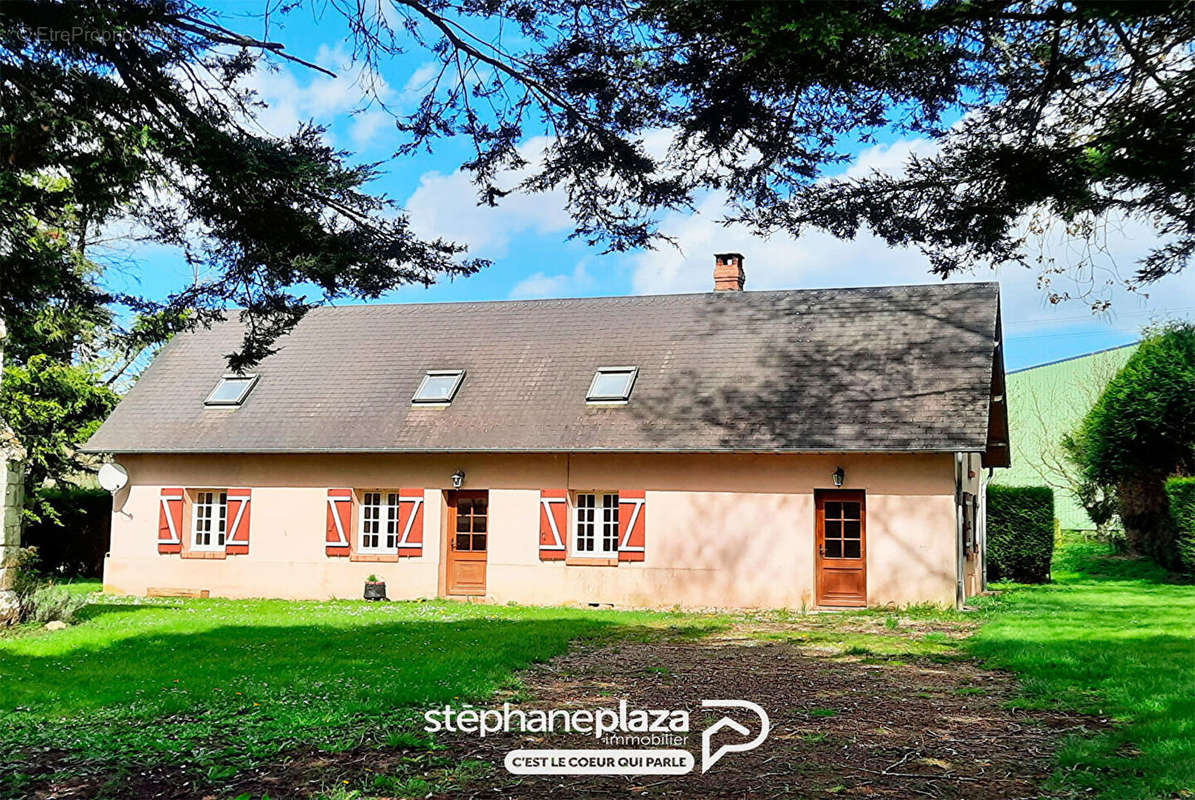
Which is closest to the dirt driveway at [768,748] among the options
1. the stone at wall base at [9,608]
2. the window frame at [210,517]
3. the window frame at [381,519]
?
the stone at wall base at [9,608]

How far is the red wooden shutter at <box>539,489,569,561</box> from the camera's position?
16.8m

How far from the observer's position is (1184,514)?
1794 cm

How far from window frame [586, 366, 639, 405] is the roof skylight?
6476 millimetres

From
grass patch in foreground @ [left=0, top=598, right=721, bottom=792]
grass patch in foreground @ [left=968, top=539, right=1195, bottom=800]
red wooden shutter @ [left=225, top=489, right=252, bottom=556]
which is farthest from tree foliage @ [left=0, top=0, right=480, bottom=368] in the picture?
red wooden shutter @ [left=225, top=489, right=252, bottom=556]

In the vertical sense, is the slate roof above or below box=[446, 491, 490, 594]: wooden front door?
above

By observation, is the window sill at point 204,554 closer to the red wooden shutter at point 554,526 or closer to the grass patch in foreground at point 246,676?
the grass patch in foreground at point 246,676

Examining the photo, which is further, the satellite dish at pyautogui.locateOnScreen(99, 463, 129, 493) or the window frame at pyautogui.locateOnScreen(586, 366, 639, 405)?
the satellite dish at pyautogui.locateOnScreen(99, 463, 129, 493)

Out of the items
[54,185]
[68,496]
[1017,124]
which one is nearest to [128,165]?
[54,185]

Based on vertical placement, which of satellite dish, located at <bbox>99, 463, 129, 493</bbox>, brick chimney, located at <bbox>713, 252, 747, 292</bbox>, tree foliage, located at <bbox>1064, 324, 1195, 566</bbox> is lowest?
satellite dish, located at <bbox>99, 463, 129, 493</bbox>

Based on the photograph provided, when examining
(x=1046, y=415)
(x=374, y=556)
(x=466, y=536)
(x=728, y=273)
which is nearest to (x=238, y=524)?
(x=374, y=556)

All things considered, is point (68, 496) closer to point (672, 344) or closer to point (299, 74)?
point (672, 344)

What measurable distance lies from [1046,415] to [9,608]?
1033 inches

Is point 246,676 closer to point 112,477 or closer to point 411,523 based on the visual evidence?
point 411,523

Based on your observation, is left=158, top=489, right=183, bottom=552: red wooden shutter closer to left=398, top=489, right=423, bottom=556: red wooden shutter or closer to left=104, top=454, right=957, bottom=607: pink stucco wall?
left=104, top=454, right=957, bottom=607: pink stucco wall
